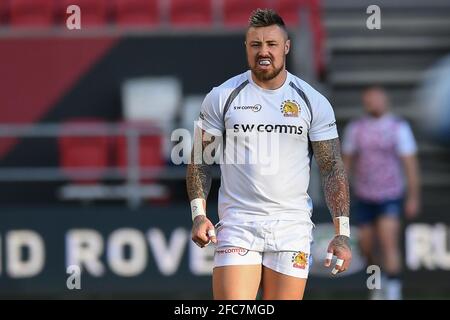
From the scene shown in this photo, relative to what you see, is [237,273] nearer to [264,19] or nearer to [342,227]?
[342,227]

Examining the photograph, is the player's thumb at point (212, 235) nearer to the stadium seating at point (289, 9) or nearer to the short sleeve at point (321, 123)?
the short sleeve at point (321, 123)

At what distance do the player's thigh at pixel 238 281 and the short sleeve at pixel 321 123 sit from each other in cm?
76

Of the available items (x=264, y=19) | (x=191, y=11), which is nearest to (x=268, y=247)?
(x=264, y=19)

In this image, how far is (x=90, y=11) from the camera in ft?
51.4

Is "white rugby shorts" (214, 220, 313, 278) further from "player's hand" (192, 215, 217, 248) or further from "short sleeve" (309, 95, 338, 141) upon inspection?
"short sleeve" (309, 95, 338, 141)

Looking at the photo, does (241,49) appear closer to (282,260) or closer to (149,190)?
(149,190)

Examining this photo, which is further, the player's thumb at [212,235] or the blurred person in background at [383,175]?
the blurred person in background at [383,175]

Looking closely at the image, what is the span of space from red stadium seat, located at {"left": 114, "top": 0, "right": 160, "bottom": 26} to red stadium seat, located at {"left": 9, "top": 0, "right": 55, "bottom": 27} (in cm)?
83

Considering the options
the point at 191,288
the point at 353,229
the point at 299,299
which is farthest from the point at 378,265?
the point at 299,299

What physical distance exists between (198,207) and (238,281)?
0.49 metres

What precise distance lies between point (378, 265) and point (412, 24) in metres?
4.28

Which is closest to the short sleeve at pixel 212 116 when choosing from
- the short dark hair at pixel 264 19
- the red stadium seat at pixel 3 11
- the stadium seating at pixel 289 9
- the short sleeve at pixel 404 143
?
the short dark hair at pixel 264 19

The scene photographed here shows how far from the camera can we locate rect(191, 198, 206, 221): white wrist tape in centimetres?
677

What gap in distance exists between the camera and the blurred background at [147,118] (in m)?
13.3
